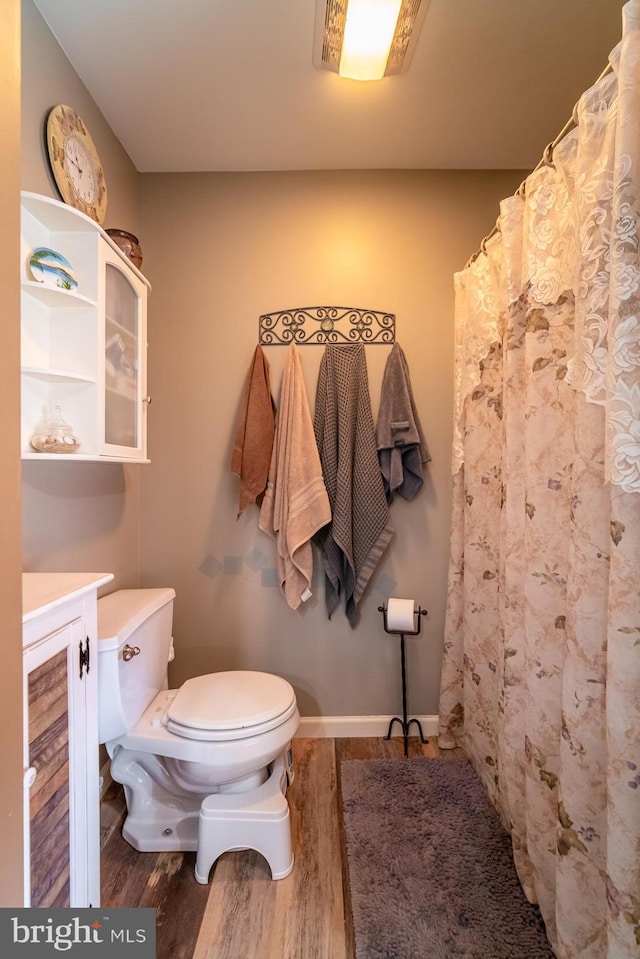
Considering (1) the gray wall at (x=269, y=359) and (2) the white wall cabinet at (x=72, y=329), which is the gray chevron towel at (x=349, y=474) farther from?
(2) the white wall cabinet at (x=72, y=329)

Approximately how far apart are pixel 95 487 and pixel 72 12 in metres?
1.37

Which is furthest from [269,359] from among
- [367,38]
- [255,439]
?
[367,38]

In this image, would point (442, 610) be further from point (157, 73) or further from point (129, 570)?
point (157, 73)

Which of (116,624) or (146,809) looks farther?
(146,809)

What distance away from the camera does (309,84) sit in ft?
4.63

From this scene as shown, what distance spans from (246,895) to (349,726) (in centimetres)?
76

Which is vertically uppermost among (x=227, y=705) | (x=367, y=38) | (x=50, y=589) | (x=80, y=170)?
(x=367, y=38)

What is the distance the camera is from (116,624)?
1251 mm

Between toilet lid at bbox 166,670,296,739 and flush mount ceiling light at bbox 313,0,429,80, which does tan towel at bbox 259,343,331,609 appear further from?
flush mount ceiling light at bbox 313,0,429,80

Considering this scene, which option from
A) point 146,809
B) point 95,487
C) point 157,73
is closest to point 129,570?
point 95,487

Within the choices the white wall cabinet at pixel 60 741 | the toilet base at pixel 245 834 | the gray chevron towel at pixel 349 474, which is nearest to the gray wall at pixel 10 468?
the white wall cabinet at pixel 60 741

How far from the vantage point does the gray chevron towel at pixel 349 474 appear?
176cm

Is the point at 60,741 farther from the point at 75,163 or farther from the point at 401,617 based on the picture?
the point at 75,163

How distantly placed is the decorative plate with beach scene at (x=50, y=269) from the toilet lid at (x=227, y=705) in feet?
4.07
